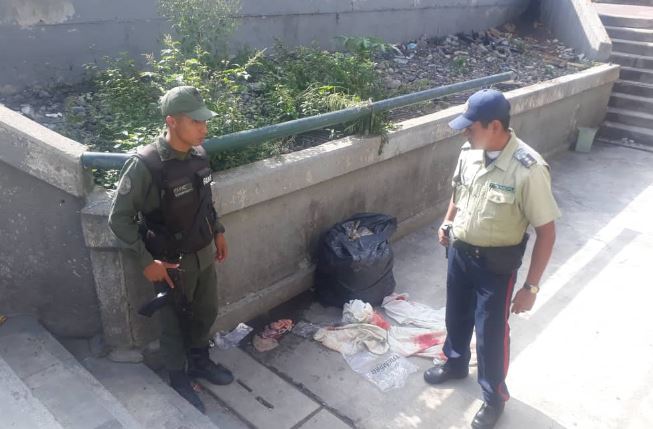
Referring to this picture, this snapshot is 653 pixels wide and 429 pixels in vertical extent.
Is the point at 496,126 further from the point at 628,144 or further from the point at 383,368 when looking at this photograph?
the point at 628,144

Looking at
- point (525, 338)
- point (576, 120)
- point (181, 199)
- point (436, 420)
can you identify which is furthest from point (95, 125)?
point (576, 120)

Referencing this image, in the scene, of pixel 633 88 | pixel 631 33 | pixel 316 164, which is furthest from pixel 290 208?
pixel 631 33

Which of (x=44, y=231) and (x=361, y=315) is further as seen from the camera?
(x=361, y=315)

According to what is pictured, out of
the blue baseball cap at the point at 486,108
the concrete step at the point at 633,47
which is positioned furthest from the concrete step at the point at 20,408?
the concrete step at the point at 633,47

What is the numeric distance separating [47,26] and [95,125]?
1353 millimetres

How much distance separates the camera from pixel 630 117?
8.65m

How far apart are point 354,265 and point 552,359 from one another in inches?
57.9

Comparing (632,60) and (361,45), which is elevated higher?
(361,45)

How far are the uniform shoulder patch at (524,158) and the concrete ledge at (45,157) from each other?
7.34 feet

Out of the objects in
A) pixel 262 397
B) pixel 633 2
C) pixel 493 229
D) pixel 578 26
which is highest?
pixel 633 2

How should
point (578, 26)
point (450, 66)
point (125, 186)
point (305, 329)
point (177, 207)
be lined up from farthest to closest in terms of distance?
point (578, 26) < point (450, 66) < point (305, 329) < point (177, 207) < point (125, 186)

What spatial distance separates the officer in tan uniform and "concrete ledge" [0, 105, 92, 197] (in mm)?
1973

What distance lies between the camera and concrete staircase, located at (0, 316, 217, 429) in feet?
8.50

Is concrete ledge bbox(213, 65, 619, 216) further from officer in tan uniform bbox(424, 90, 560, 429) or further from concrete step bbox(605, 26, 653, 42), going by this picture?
concrete step bbox(605, 26, 653, 42)
